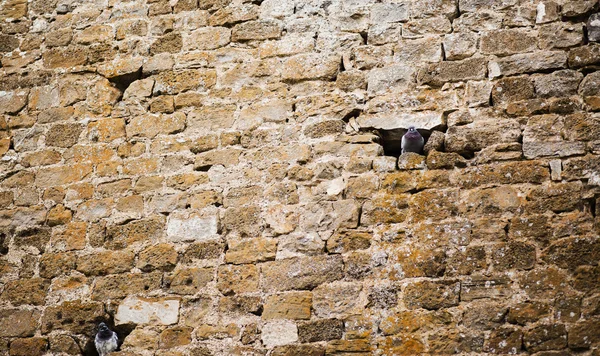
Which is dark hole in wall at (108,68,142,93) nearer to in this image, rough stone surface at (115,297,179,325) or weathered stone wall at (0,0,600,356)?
weathered stone wall at (0,0,600,356)

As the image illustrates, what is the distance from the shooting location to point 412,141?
4.66m

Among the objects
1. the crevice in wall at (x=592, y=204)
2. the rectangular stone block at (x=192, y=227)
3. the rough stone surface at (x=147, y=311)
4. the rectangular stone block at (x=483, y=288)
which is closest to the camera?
the rectangular stone block at (x=483, y=288)

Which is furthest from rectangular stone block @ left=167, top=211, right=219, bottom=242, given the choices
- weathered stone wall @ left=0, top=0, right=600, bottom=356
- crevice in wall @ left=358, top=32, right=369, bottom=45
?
crevice in wall @ left=358, top=32, right=369, bottom=45

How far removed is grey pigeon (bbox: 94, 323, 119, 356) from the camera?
4.57 m

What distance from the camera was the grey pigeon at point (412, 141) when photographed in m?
4.65

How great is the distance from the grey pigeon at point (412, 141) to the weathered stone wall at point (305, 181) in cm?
5

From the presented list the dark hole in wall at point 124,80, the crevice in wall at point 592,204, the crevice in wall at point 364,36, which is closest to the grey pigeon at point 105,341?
the dark hole in wall at point 124,80

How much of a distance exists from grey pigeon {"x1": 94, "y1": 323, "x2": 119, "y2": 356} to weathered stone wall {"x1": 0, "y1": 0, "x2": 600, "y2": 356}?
0.08 metres

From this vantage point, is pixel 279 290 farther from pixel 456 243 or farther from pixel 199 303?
pixel 456 243

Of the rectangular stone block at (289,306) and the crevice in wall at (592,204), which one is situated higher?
the crevice in wall at (592,204)

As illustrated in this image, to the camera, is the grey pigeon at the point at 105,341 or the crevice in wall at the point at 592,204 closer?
the crevice in wall at the point at 592,204

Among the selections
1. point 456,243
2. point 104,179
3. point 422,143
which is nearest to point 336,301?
point 456,243

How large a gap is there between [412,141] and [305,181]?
1.92ft

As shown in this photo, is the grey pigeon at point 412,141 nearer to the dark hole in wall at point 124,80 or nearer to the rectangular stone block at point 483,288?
the rectangular stone block at point 483,288
